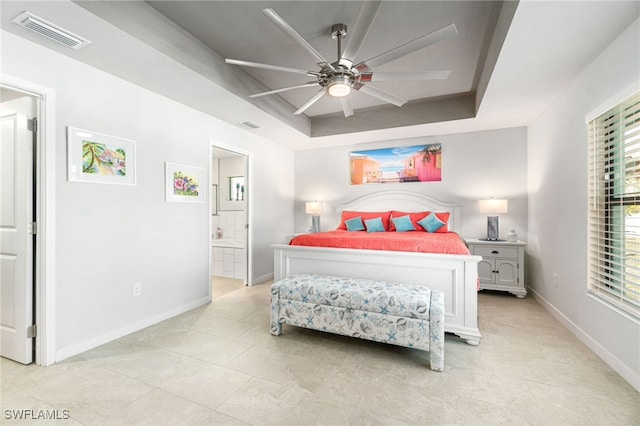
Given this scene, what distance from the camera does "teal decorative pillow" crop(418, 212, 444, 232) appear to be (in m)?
4.07

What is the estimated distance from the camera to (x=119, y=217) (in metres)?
2.57

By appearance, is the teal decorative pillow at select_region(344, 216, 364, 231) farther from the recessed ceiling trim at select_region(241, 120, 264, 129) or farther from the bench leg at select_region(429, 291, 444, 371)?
the bench leg at select_region(429, 291, 444, 371)

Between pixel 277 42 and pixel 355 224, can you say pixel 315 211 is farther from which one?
pixel 277 42

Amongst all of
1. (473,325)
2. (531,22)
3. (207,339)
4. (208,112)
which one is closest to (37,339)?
(207,339)

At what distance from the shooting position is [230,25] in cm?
233

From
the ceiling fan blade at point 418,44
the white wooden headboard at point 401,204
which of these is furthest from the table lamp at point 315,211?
the ceiling fan blade at point 418,44

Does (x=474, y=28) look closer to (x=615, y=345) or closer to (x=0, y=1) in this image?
(x=615, y=345)

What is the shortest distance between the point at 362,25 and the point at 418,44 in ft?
1.39

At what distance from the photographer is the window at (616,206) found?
76.3 inches

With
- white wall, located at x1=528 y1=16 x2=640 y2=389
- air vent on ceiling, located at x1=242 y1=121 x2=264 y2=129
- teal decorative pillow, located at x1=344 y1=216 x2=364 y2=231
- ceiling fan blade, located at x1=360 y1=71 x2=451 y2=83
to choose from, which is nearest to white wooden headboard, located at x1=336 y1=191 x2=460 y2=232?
teal decorative pillow, located at x1=344 y1=216 x2=364 y2=231

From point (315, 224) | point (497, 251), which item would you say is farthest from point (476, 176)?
point (315, 224)

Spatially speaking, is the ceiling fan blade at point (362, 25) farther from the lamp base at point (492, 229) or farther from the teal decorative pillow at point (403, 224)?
the lamp base at point (492, 229)

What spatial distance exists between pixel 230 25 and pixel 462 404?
3.18 meters

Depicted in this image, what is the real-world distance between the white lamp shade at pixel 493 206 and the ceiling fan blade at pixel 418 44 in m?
2.79
